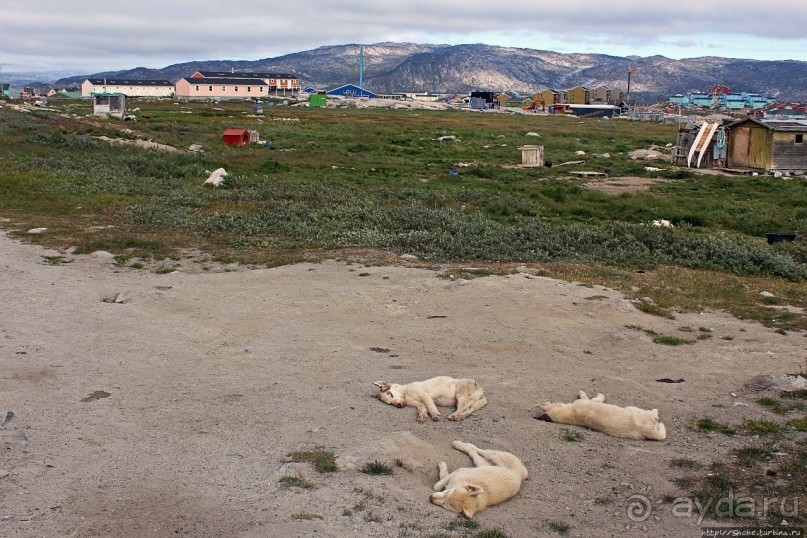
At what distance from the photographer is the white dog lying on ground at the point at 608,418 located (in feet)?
25.0

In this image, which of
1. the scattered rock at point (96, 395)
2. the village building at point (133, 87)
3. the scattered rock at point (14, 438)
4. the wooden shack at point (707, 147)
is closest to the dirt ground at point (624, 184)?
the wooden shack at point (707, 147)

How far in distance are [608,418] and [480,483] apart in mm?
2114

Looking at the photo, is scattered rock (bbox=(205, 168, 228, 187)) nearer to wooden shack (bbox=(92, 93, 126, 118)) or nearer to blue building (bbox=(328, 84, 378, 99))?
wooden shack (bbox=(92, 93, 126, 118))

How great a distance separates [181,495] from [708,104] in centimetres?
17351

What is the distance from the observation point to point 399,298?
41.8 feet

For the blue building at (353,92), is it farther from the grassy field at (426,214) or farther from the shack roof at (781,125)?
the shack roof at (781,125)

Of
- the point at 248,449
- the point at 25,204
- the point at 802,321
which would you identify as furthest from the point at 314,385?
the point at 25,204

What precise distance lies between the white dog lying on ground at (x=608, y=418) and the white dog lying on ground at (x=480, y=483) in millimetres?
1265

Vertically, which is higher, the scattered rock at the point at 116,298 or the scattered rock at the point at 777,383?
the scattered rock at the point at 116,298

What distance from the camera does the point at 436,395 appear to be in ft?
27.5

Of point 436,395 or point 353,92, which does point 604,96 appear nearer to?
point 353,92

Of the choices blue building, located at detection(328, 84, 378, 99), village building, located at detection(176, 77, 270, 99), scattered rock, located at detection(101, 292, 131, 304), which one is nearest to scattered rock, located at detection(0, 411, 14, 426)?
scattered rock, located at detection(101, 292, 131, 304)

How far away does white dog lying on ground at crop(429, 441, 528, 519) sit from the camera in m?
6.09

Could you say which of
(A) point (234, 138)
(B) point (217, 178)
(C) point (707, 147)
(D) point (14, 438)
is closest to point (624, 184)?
(C) point (707, 147)
